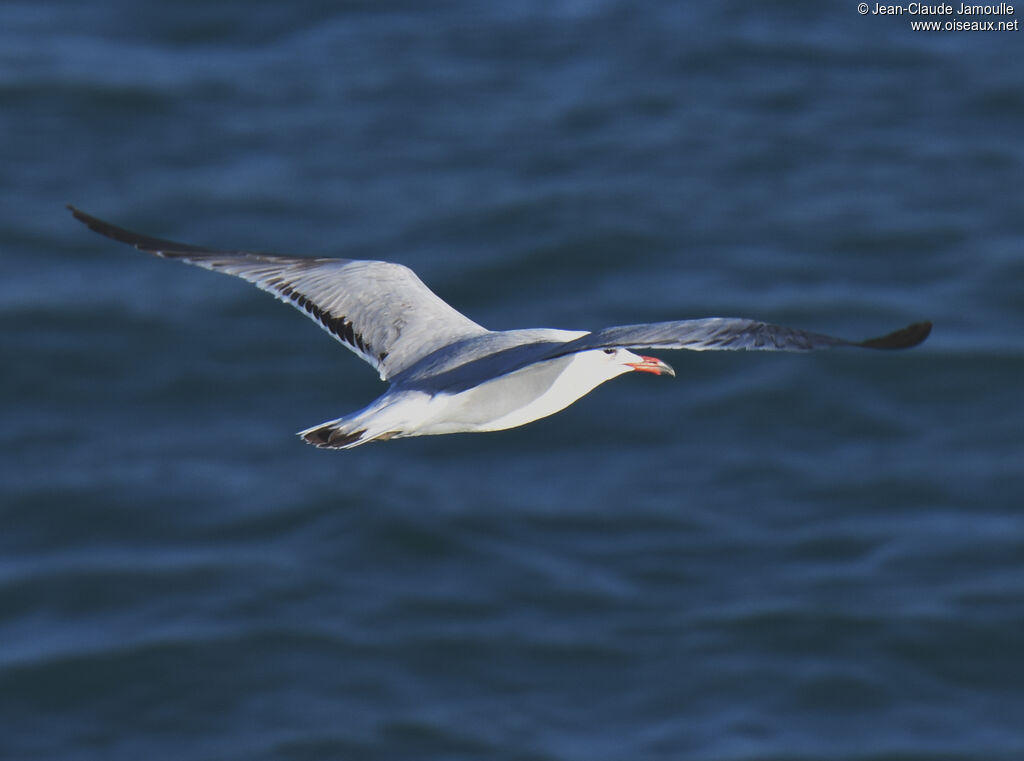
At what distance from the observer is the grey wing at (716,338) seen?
7.00 metres

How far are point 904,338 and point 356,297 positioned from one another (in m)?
3.82

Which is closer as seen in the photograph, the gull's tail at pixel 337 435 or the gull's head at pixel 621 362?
the gull's tail at pixel 337 435

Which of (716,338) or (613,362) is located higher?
(716,338)

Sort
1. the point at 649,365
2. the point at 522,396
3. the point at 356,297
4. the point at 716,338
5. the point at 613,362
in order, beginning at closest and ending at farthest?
the point at 716,338 < the point at 522,396 < the point at 613,362 < the point at 649,365 < the point at 356,297

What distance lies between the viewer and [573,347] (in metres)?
7.29

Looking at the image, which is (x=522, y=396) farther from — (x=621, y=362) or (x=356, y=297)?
(x=356, y=297)

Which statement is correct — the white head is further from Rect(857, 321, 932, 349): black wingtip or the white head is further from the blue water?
the blue water

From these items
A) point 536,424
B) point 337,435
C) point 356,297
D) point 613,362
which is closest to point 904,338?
point 613,362

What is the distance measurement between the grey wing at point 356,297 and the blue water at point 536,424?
7.08m

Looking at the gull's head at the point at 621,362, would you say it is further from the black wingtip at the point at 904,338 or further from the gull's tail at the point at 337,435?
Result: the black wingtip at the point at 904,338

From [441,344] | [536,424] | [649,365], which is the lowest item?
[536,424]

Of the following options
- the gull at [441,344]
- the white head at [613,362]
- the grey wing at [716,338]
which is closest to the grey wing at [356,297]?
the gull at [441,344]

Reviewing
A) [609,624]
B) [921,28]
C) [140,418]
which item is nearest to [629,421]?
[609,624]

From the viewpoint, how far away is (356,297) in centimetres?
965
